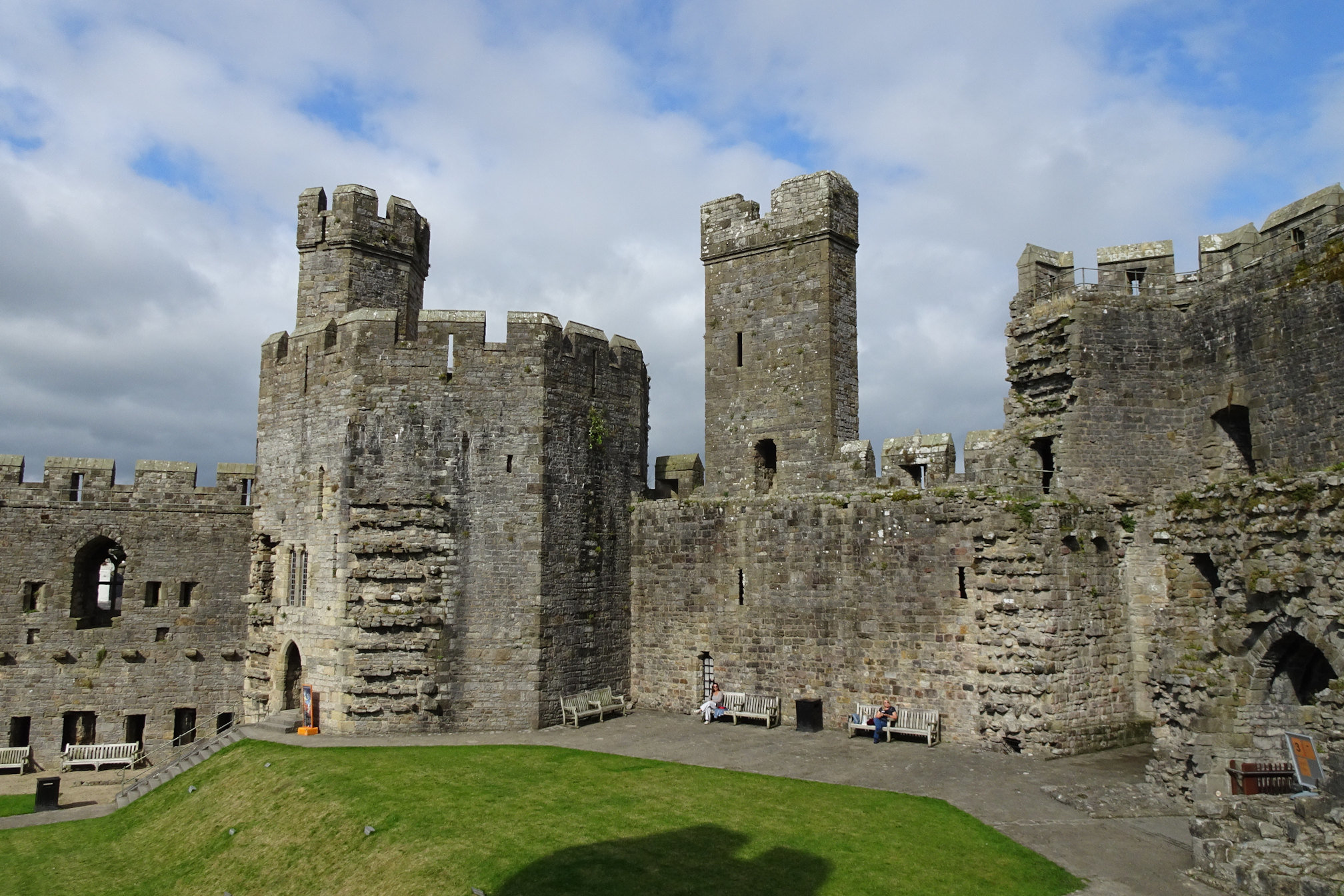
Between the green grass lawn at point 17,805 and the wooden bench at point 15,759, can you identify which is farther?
the wooden bench at point 15,759

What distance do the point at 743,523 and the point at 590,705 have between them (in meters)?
5.02

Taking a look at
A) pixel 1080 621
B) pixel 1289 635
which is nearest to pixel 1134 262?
pixel 1080 621

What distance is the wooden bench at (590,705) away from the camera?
19.1 metres

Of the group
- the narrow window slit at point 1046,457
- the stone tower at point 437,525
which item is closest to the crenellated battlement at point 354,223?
the stone tower at point 437,525

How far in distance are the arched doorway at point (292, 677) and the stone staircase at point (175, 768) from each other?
3.79 ft

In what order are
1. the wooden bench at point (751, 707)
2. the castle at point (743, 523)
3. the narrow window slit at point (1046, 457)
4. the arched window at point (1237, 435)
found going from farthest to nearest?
the wooden bench at point (751, 707) < the narrow window slit at point (1046, 457) < the arched window at point (1237, 435) < the castle at point (743, 523)

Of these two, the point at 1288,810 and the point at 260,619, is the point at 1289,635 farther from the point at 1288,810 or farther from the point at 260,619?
the point at 260,619

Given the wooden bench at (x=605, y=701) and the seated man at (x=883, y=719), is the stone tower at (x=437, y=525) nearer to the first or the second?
the wooden bench at (x=605, y=701)

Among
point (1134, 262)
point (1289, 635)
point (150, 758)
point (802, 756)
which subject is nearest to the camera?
point (1289, 635)

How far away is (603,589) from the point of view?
20297mm

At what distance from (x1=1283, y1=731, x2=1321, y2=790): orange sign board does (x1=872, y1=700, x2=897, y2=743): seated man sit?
6646 millimetres

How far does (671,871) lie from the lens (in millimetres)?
11164

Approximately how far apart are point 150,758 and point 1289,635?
2362 centimetres

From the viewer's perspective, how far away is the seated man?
17.2 metres
